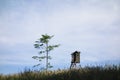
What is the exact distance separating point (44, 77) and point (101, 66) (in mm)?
2698

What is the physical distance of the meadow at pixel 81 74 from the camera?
11502 millimetres

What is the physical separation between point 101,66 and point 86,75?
109 cm

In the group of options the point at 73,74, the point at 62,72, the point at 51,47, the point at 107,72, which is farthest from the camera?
the point at 51,47

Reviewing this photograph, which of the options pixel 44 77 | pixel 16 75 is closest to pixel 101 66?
pixel 44 77

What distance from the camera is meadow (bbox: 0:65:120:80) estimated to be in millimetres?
11502

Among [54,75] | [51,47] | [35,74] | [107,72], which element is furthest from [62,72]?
[51,47]

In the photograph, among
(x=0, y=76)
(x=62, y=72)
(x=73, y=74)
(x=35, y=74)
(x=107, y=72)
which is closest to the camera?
(x=107, y=72)

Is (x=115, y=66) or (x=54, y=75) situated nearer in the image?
(x=115, y=66)

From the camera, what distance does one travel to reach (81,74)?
12.4 metres

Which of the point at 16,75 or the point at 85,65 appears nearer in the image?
the point at 85,65

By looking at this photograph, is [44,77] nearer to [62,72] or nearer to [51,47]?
[62,72]

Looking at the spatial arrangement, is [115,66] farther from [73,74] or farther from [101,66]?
[73,74]

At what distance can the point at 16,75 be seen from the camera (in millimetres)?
15234

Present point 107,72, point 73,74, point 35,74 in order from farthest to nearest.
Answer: point 35,74, point 73,74, point 107,72
